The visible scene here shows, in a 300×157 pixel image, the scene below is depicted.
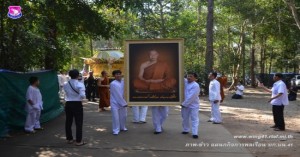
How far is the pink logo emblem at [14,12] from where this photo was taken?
985 centimetres

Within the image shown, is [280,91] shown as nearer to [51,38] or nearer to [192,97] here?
[192,97]

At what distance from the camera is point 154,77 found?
31.4 ft

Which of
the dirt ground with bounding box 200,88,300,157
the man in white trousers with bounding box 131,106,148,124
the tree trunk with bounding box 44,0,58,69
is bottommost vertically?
the dirt ground with bounding box 200,88,300,157

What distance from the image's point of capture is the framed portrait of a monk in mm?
9508

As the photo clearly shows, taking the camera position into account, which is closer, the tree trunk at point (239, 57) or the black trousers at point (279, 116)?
the black trousers at point (279, 116)

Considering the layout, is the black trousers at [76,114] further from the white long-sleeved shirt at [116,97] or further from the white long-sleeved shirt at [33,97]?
the white long-sleeved shirt at [33,97]

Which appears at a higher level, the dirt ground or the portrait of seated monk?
the portrait of seated monk

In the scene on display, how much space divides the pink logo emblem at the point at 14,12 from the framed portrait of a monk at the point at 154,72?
9.46 ft

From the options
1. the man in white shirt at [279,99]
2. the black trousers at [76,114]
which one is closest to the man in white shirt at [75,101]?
the black trousers at [76,114]

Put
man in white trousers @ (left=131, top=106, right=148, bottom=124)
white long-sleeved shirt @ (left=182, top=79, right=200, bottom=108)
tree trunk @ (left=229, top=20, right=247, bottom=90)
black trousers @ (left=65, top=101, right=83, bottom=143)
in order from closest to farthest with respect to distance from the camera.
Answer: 1. black trousers @ (left=65, top=101, right=83, bottom=143)
2. white long-sleeved shirt @ (left=182, top=79, right=200, bottom=108)
3. man in white trousers @ (left=131, top=106, right=148, bottom=124)
4. tree trunk @ (left=229, top=20, right=247, bottom=90)

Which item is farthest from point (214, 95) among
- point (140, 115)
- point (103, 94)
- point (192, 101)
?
point (103, 94)

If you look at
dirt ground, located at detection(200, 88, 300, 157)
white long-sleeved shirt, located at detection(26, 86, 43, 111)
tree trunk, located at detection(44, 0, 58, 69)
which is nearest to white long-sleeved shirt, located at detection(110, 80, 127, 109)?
white long-sleeved shirt, located at detection(26, 86, 43, 111)

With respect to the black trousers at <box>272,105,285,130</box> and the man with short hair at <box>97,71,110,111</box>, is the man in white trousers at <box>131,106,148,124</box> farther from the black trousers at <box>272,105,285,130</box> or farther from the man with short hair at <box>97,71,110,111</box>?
the black trousers at <box>272,105,285,130</box>

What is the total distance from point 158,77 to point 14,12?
4006 millimetres
